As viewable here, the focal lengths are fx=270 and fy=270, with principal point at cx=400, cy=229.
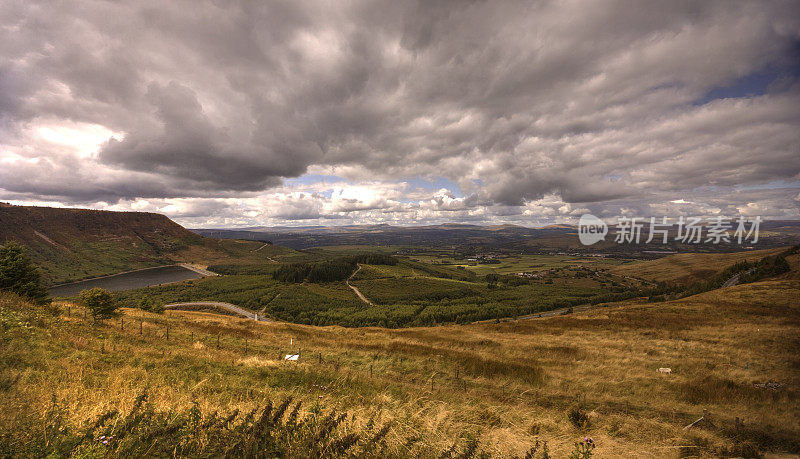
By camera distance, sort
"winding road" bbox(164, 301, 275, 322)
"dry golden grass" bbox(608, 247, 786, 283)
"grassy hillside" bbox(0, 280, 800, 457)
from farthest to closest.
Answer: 1. "dry golden grass" bbox(608, 247, 786, 283)
2. "winding road" bbox(164, 301, 275, 322)
3. "grassy hillside" bbox(0, 280, 800, 457)

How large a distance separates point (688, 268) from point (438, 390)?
209m

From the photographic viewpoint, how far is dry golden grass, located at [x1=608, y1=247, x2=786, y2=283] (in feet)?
424

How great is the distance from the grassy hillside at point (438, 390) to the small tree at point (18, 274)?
15547mm

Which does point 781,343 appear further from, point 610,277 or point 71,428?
point 610,277

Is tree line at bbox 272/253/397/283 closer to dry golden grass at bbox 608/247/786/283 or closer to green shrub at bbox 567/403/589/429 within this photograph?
green shrub at bbox 567/403/589/429

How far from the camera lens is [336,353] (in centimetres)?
2036

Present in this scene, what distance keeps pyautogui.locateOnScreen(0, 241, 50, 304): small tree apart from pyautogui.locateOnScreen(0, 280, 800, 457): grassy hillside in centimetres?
1555

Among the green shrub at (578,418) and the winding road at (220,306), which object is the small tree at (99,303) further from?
the winding road at (220,306)

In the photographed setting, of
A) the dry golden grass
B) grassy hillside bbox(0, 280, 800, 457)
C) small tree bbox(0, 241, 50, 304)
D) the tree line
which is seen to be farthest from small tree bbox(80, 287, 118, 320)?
the dry golden grass

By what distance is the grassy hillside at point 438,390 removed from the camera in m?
6.33

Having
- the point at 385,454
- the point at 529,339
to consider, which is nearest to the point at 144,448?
the point at 385,454

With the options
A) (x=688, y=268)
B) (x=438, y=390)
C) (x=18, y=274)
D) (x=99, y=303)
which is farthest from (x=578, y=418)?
(x=688, y=268)

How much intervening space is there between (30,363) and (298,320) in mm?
97523

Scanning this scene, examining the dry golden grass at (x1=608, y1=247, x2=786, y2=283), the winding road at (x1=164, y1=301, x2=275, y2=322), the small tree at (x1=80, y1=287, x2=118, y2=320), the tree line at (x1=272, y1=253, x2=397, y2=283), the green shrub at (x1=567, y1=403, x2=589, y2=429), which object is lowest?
the winding road at (x1=164, y1=301, x2=275, y2=322)
